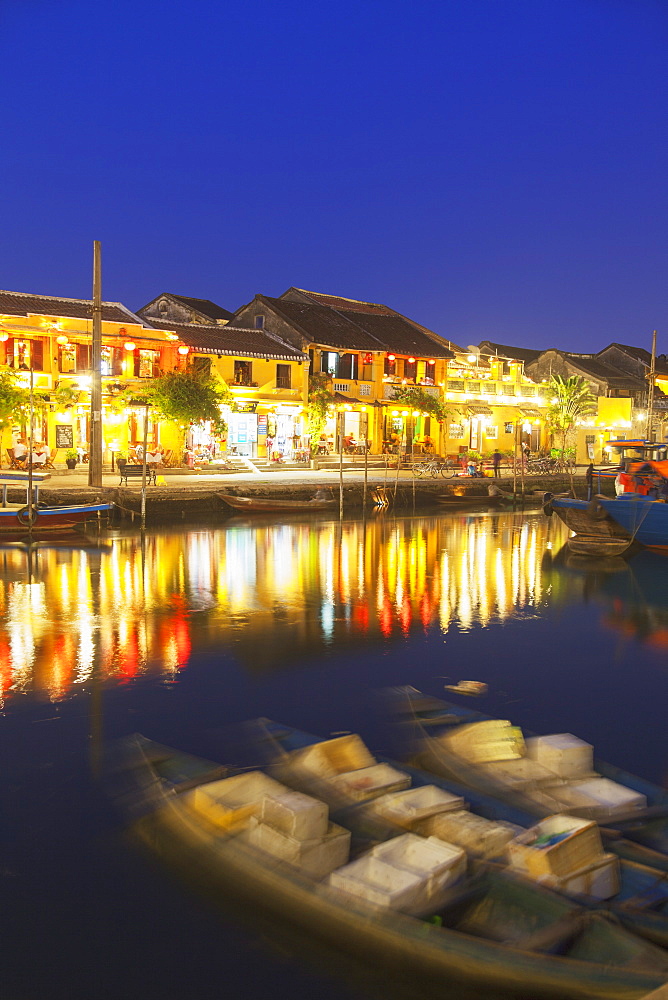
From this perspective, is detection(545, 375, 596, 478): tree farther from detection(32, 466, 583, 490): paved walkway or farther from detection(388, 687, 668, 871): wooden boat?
detection(388, 687, 668, 871): wooden boat

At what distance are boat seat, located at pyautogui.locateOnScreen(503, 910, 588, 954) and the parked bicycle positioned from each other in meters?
30.5

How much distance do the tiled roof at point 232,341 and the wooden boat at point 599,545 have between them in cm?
1923

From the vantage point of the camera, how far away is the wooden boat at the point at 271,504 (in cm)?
2673

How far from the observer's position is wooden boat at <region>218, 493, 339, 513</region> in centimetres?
2673

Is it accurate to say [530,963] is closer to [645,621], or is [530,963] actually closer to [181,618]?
[181,618]

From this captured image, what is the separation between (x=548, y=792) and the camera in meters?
6.33

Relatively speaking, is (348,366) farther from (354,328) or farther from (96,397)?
(96,397)

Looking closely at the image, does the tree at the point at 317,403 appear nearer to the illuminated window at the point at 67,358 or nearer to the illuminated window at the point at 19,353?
the illuminated window at the point at 67,358

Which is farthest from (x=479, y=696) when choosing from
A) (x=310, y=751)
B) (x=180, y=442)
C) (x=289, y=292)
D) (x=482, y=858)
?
(x=289, y=292)

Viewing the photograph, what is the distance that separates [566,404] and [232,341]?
77.0ft

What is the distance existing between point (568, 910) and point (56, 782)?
15.5ft

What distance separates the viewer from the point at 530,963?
455cm

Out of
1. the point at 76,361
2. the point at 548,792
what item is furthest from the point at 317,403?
the point at 548,792

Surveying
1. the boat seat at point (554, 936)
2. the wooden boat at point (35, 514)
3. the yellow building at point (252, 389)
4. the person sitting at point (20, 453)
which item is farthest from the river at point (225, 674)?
the yellow building at point (252, 389)
